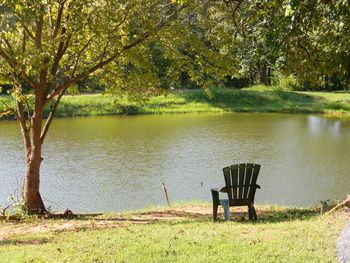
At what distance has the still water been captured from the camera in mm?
13250

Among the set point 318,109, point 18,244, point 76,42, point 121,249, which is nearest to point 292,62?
point 76,42

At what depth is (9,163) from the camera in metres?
17.8

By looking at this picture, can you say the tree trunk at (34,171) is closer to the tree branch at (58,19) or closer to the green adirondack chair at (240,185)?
the tree branch at (58,19)

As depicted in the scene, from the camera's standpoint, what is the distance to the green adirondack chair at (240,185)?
7590 millimetres

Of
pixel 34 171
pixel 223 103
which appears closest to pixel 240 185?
pixel 34 171

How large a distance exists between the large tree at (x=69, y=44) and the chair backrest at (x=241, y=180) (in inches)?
125

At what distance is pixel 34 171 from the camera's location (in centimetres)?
974

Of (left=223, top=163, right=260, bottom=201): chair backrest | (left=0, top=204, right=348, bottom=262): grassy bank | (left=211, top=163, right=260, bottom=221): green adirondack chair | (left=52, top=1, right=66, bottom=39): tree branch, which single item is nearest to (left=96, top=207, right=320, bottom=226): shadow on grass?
(left=0, top=204, right=348, bottom=262): grassy bank

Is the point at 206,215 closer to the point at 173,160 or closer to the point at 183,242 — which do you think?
the point at 183,242

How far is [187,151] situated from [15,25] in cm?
1153

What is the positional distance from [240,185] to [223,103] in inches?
1206

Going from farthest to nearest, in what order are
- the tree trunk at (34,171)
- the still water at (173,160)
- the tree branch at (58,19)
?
1. the still water at (173,160)
2. the tree trunk at (34,171)
3. the tree branch at (58,19)

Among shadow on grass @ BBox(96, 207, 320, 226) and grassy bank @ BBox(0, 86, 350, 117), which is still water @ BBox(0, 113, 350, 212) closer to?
shadow on grass @ BBox(96, 207, 320, 226)

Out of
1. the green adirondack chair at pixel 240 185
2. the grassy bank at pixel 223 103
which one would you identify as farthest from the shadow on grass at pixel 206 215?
the grassy bank at pixel 223 103
